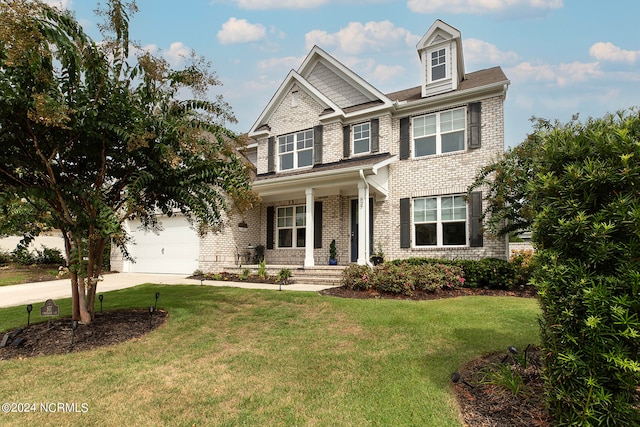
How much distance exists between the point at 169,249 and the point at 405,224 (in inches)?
405

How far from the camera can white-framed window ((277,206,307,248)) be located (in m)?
14.2

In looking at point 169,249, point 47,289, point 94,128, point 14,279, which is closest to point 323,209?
point 169,249

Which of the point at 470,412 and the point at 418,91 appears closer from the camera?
the point at 470,412

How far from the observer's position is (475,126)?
36.4 feet

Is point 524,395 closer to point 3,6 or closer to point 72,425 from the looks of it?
point 72,425

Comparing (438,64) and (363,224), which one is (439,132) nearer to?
(438,64)

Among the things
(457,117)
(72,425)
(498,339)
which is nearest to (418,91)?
(457,117)

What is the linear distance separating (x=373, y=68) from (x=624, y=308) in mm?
16016

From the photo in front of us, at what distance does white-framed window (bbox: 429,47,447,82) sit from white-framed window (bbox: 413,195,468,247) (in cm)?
449

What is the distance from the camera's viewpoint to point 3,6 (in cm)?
390

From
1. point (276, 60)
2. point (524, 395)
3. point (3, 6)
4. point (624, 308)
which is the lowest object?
point (524, 395)

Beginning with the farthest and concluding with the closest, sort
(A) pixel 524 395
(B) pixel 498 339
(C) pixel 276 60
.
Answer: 1. (C) pixel 276 60
2. (B) pixel 498 339
3. (A) pixel 524 395

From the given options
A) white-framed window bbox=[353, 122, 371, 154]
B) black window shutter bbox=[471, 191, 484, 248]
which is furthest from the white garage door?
black window shutter bbox=[471, 191, 484, 248]

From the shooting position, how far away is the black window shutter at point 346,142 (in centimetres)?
1322
